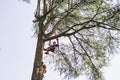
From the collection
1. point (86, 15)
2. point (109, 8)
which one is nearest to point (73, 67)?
point (86, 15)

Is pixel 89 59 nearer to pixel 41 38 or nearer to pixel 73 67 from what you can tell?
pixel 73 67

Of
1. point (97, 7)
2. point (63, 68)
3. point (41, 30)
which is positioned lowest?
point (63, 68)

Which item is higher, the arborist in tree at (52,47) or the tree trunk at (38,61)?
the arborist in tree at (52,47)

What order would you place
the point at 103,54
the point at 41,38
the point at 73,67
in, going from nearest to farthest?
the point at 41,38
the point at 103,54
the point at 73,67

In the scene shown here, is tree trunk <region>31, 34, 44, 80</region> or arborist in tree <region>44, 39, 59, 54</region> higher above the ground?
arborist in tree <region>44, 39, 59, 54</region>

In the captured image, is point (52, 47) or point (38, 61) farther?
point (52, 47)

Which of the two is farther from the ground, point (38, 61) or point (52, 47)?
point (52, 47)

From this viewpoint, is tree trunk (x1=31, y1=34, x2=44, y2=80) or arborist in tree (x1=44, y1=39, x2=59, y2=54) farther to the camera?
arborist in tree (x1=44, y1=39, x2=59, y2=54)

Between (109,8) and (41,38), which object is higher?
(109,8)

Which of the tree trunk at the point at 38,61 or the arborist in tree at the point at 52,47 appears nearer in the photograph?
the tree trunk at the point at 38,61

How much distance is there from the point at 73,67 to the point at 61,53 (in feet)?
2.66

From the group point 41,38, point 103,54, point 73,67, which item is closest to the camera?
point 41,38

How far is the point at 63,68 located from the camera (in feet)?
42.9

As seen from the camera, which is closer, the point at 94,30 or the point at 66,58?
the point at 94,30
